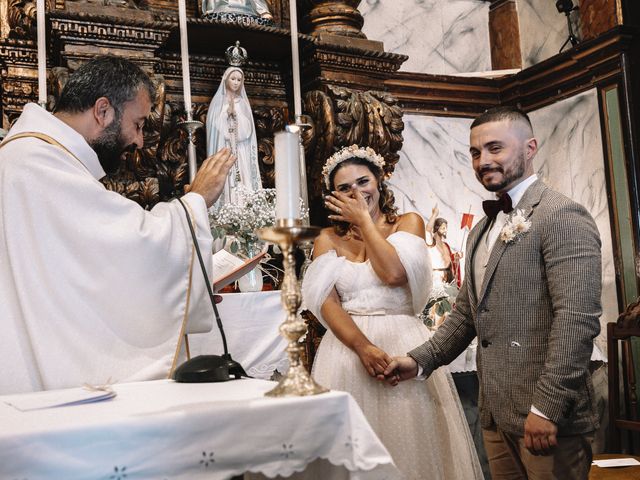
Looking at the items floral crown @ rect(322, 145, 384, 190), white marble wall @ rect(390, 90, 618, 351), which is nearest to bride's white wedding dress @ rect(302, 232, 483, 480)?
floral crown @ rect(322, 145, 384, 190)

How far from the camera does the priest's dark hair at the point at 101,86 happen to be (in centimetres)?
280

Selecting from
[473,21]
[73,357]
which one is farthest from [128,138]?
[473,21]

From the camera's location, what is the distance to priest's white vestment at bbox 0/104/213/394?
2.29 metres

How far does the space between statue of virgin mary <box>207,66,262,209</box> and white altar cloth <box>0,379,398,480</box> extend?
283cm

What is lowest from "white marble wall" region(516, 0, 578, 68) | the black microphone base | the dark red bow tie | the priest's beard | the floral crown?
the black microphone base

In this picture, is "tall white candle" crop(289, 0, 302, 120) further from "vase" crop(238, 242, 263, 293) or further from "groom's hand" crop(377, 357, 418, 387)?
"groom's hand" crop(377, 357, 418, 387)

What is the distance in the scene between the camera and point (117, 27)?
421 centimetres

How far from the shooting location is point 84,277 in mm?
2336

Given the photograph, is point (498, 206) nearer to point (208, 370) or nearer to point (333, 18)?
point (208, 370)

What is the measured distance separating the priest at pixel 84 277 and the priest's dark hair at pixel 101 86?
0.28 metres

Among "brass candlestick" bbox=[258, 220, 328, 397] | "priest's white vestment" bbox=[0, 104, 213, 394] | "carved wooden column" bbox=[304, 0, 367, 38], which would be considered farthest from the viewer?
"carved wooden column" bbox=[304, 0, 367, 38]

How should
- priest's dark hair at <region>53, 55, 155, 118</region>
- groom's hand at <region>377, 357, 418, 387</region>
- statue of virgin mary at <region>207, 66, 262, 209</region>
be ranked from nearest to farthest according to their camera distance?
priest's dark hair at <region>53, 55, 155, 118</region> → groom's hand at <region>377, 357, 418, 387</region> → statue of virgin mary at <region>207, 66, 262, 209</region>

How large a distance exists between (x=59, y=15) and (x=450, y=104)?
3.56 m

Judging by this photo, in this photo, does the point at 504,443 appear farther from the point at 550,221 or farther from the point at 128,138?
the point at 128,138
